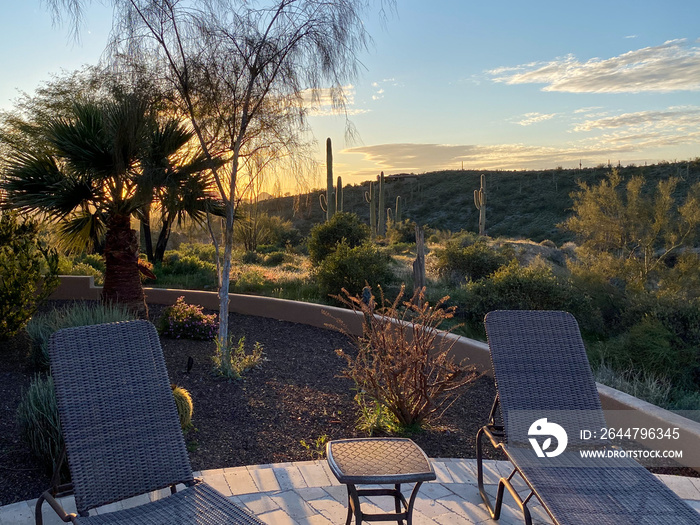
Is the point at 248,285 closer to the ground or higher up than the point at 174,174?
closer to the ground

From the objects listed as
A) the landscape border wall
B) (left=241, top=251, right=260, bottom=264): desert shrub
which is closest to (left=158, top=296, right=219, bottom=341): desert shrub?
the landscape border wall

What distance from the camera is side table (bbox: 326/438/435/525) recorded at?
2174 millimetres

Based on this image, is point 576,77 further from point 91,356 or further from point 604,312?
point 91,356

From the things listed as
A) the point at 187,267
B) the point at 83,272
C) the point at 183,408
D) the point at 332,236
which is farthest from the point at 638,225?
the point at 183,408

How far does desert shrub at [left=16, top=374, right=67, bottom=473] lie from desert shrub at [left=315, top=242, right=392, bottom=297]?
5.94 m

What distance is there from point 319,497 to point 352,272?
652 cm

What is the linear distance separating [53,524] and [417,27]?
512 centimetres

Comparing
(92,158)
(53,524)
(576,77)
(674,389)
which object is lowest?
(674,389)

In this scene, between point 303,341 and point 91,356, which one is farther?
point 303,341

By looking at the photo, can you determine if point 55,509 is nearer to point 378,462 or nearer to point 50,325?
point 378,462

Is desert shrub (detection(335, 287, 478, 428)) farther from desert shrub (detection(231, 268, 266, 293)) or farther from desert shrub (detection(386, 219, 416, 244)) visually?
desert shrub (detection(386, 219, 416, 244))

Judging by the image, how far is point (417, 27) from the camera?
561 cm

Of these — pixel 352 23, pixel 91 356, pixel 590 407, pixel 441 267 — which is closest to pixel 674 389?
pixel 590 407

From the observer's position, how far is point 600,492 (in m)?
2.55
